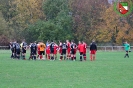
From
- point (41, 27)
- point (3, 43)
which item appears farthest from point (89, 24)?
point (3, 43)

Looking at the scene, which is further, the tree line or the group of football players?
the tree line

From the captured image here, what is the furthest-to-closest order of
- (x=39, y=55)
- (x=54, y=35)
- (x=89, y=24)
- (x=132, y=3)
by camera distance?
(x=89, y=24), (x=54, y=35), (x=132, y=3), (x=39, y=55)

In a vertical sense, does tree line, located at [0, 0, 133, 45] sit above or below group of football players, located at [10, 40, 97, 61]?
above

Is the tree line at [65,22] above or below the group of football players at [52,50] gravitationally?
above

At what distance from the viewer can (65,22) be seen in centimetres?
7644

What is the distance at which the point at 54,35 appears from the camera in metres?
72.6

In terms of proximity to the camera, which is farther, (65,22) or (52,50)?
(65,22)

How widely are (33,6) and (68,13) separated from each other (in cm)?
727

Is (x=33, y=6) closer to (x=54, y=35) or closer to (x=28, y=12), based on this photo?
(x=28, y=12)

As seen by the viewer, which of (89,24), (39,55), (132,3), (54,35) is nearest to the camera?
(39,55)

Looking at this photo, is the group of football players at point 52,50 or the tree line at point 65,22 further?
the tree line at point 65,22

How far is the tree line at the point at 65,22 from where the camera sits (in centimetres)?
7200

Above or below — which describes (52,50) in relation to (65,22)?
below

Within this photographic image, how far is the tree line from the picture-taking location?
72.0m
